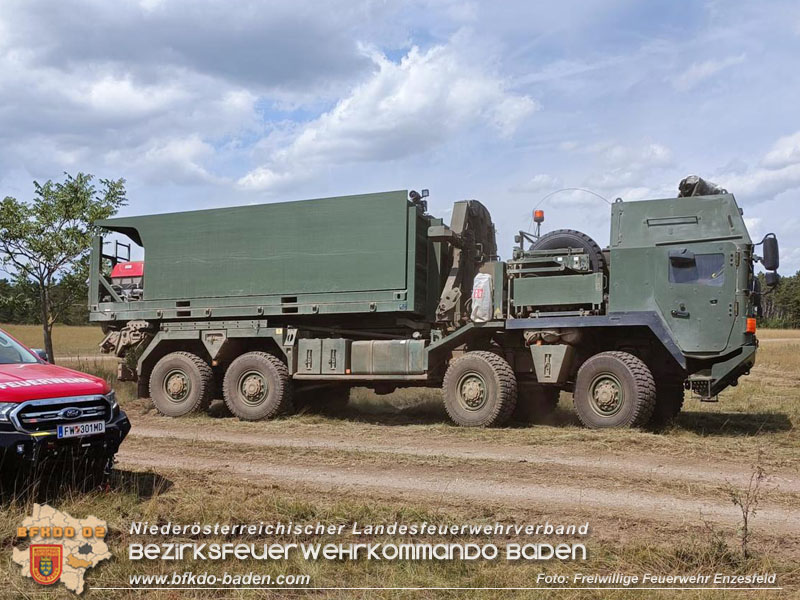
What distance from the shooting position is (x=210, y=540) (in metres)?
5.30

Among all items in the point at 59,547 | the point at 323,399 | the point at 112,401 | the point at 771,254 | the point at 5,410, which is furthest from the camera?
the point at 323,399

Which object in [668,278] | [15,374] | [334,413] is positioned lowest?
[334,413]

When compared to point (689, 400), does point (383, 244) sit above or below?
above

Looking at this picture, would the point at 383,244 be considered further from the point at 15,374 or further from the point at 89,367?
the point at 89,367

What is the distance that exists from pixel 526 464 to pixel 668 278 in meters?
4.15

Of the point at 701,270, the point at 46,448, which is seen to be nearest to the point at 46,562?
the point at 46,448

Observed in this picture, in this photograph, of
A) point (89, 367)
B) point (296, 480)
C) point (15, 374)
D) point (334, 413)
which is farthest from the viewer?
point (89, 367)

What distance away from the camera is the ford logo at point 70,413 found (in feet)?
19.7

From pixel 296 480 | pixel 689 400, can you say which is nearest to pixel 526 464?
pixel 296 480

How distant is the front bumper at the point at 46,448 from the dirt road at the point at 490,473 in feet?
5.69

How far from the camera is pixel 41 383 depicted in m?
6.03

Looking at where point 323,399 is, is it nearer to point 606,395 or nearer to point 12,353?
point 606,395

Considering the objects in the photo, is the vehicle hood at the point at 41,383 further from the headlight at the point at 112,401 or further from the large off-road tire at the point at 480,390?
the large off-road tire at the point at 480,390

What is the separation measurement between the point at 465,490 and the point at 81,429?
3477 mm
